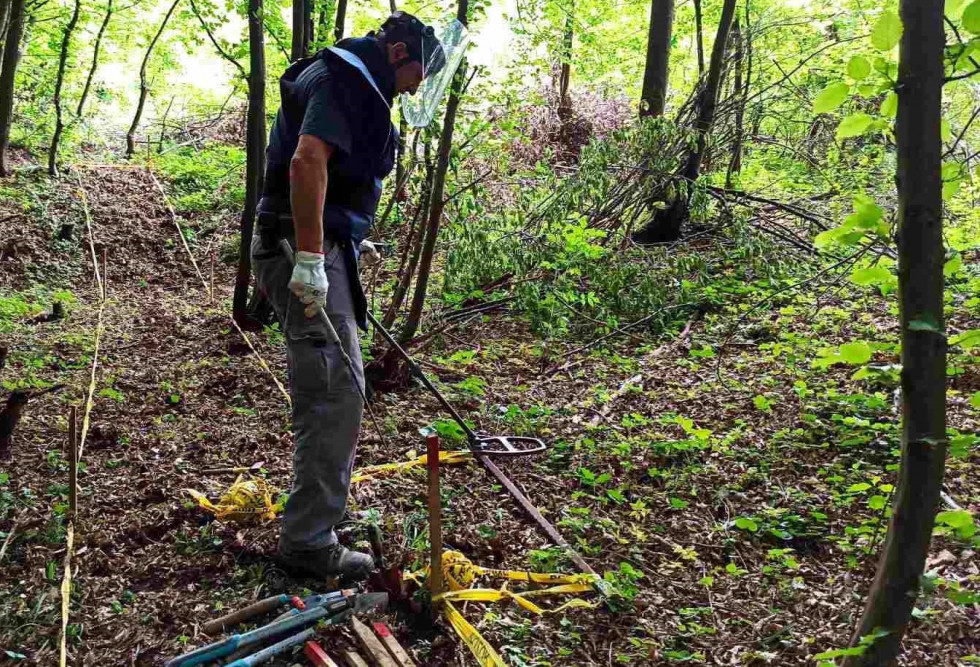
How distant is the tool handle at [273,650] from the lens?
229 centimetres

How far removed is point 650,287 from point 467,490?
315cm

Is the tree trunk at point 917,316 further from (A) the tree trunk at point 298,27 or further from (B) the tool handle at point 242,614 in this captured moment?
(A) the tree trunk at point 298,27

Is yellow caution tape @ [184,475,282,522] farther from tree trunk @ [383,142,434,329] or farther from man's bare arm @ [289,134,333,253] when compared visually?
tree trunk @ [383,142,434,329]

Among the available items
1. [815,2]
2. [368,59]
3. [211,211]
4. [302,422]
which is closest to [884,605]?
[302,422]

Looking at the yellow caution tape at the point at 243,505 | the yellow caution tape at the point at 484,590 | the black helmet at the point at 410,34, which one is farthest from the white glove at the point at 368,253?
the yellow caution tape at the point at 484,590

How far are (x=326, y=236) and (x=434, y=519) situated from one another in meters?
1.29

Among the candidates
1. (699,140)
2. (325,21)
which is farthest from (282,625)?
(325,21)

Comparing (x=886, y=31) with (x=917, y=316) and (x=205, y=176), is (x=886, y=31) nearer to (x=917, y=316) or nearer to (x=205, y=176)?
(x=917, y=316)

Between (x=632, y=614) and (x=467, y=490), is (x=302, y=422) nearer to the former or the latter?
(x=467, y=490)

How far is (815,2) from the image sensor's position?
30.2 ft

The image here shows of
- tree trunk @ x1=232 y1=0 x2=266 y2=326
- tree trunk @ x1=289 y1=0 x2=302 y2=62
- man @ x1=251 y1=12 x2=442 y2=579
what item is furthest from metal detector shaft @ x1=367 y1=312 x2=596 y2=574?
A: tree trunk @ x1=289 y1=0 x2=302 y2=62

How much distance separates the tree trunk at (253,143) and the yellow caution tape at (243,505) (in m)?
3.16

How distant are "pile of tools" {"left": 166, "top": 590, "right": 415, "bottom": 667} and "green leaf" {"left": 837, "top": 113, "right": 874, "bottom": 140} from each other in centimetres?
212

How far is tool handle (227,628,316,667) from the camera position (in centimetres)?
229
